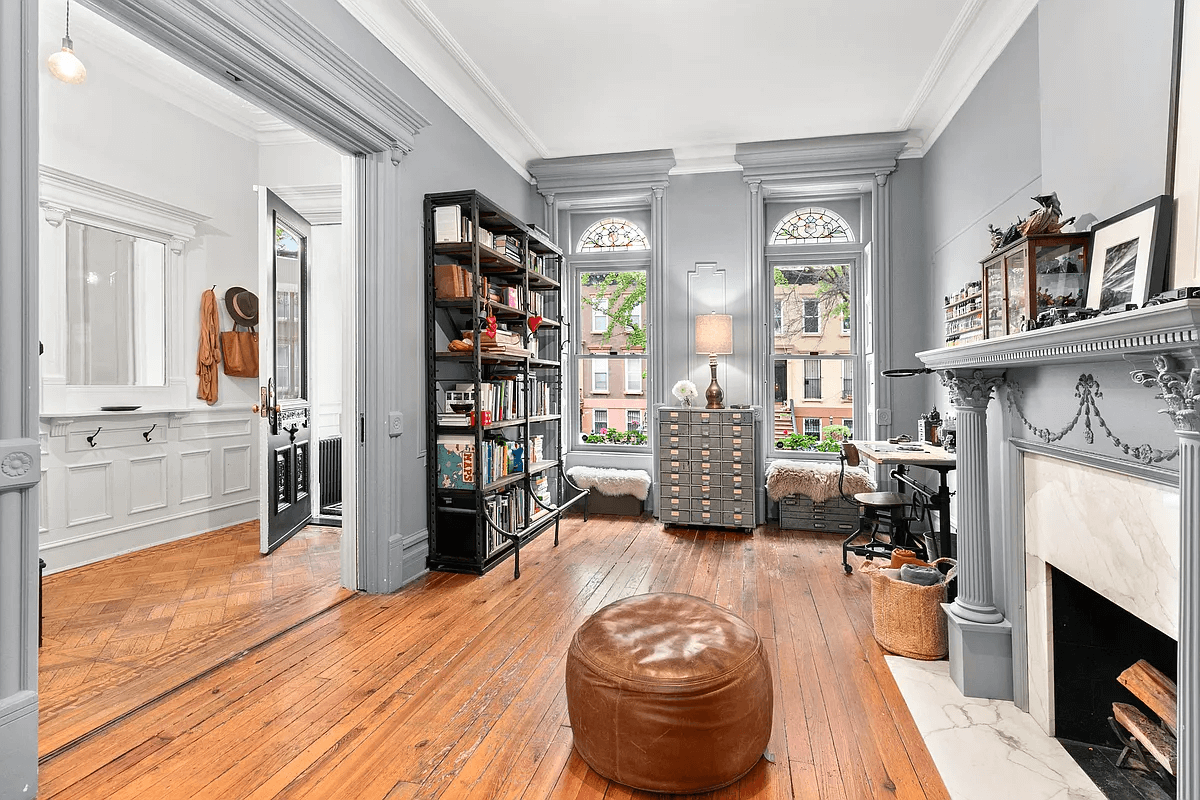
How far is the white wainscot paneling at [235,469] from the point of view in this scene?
4.73m

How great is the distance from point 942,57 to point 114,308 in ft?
18.3

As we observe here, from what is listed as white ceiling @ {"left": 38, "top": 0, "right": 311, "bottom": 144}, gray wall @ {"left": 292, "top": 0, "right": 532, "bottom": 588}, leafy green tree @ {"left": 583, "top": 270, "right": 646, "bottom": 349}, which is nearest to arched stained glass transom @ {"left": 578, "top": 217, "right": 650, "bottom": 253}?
leafy green tree @ {"left": 583, "top": 270, "right": 646, "bottom": 349}

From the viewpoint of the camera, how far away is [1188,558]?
1139 mm

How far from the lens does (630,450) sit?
559cm

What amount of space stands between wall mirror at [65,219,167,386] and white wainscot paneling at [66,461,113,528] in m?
0.56

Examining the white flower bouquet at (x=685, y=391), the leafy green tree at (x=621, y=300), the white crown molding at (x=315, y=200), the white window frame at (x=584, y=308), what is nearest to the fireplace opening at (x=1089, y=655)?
the white flower bouquet at (x=685, y=391)

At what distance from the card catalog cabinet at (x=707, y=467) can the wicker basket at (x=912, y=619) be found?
81.5 inches

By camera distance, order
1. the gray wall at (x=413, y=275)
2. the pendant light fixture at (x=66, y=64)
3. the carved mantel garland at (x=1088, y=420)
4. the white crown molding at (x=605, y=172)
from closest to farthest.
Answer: the carved mantel garland at (x=1088, y=420), the pendant light fixture at (x=66, y=64), the gray wall at (x=413, y=275), the white crown molding at (x=605, y=172)

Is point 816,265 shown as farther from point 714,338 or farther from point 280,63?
point 280,63

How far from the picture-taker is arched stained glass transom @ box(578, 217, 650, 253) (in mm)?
5621

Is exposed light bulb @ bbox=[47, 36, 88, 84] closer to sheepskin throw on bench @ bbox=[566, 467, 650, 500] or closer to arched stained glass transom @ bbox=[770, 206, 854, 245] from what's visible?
sheepskin throw on bench @ bbox=[566, 467, 650, 500]

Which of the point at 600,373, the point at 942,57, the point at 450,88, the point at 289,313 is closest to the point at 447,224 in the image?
the point at 450,88

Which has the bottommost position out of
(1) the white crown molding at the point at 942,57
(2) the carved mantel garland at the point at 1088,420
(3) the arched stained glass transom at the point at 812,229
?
(2) the carved mantel garland at the point at 1088,420

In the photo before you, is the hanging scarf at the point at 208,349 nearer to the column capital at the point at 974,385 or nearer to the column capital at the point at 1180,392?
the column capital at the point at 974,385
